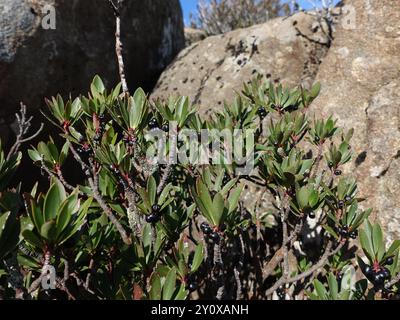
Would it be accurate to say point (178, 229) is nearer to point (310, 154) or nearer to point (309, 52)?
point (310, 154)

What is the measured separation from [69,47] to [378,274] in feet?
9.82

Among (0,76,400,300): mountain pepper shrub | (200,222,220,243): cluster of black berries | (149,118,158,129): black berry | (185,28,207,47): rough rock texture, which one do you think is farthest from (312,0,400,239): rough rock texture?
(185,28,207,47): rough rock texture

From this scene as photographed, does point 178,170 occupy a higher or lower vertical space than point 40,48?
lower

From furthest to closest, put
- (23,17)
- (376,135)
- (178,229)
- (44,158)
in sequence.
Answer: (23,17), (376,135), (44,158), (178,229)

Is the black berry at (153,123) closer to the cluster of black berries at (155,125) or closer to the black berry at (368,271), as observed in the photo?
the cluster of black berries at (155,125)

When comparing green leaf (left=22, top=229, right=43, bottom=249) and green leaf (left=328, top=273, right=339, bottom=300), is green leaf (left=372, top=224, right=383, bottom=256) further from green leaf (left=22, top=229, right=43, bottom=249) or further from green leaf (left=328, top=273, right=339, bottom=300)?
green leaf (left=22, top=229, right=43, bottom=249)

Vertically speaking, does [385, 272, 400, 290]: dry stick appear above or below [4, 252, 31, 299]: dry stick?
below

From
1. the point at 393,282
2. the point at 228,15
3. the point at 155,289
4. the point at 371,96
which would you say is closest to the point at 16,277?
the point at 155,289

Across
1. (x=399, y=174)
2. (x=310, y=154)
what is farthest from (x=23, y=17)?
(x=399, y=174)

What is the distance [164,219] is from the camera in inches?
65.6

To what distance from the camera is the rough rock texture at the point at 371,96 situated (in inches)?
93.0

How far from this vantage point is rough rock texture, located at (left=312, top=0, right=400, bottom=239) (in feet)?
7.75

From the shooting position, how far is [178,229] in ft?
5.57
